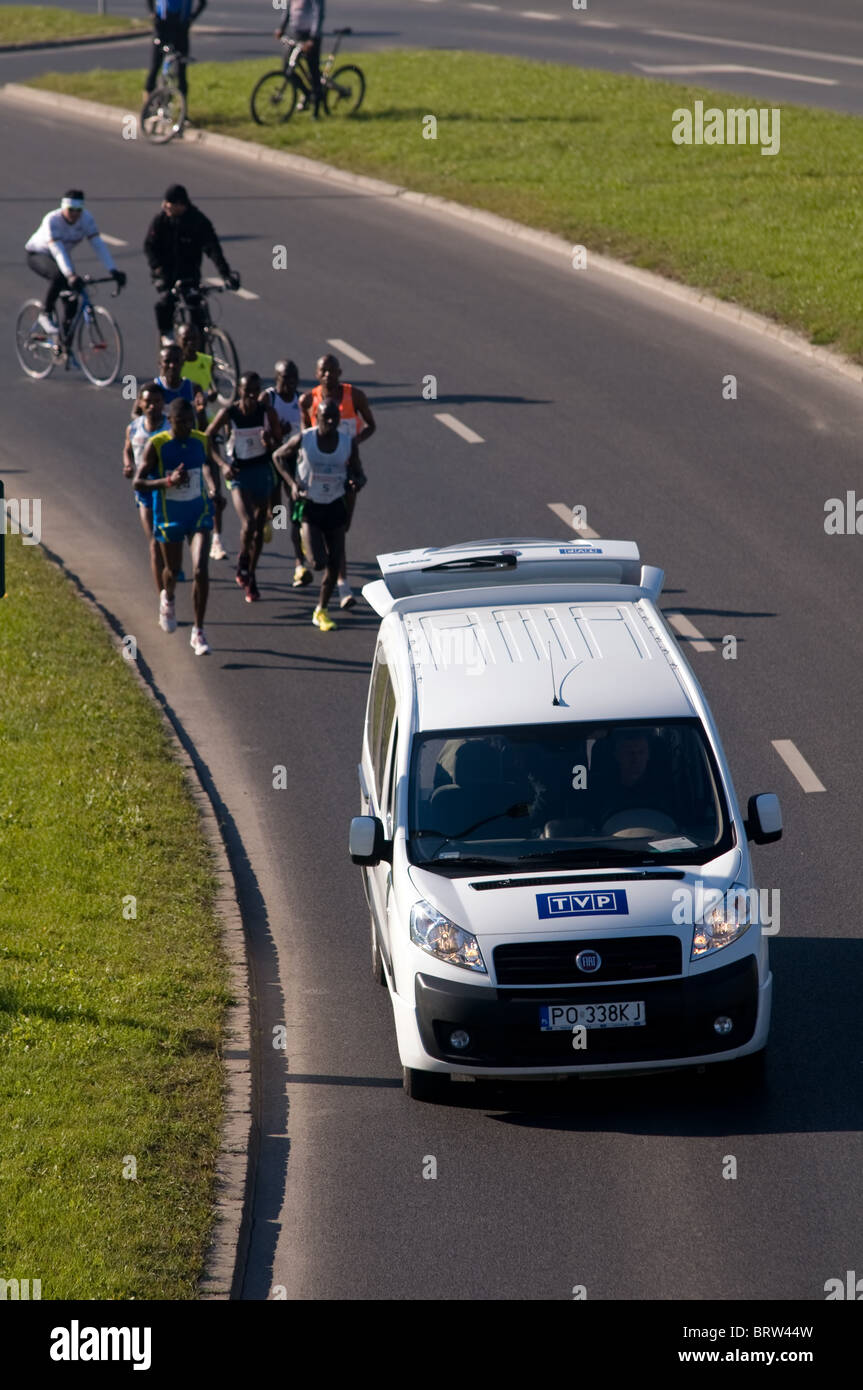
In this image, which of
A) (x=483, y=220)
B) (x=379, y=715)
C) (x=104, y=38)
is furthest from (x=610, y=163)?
(x=379, y=715)

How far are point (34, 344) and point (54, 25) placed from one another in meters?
27.0

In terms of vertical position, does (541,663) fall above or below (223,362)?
below

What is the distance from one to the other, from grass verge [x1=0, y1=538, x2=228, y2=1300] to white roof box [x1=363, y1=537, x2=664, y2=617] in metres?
2.28

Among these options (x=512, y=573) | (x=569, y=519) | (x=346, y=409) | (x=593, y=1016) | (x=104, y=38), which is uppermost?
(x=104, y=38)

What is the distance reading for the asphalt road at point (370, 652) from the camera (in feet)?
28.5

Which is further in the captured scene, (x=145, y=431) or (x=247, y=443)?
(x=247, y=443)

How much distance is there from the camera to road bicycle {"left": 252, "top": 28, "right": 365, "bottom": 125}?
1380 inches

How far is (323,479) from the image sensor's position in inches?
623

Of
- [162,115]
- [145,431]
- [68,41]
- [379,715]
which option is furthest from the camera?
[68,41]

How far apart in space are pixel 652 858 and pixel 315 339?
16.0 metres

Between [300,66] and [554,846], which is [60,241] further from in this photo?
[554,846]

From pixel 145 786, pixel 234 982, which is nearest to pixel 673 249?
pixel 145 786

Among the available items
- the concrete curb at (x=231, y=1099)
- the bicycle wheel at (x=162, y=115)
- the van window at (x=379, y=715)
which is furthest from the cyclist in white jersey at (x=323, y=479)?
the bicycle wheel at (x=162, y=115)
